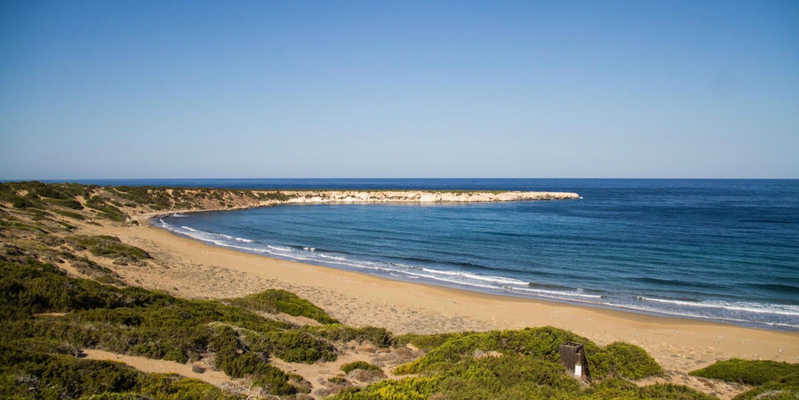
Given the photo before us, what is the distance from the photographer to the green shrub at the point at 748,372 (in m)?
10.3

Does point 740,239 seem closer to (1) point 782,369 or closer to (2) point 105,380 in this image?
(1) point 782,369

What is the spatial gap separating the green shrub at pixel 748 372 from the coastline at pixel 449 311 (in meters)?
1.33

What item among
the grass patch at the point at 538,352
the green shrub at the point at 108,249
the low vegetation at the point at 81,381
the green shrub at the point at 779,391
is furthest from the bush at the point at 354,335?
the green shrub at the point at 108,249

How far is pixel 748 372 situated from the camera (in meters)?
10.6

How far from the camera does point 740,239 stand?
3650cm

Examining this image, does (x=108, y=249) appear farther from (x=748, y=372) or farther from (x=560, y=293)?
(x=748, y=372)

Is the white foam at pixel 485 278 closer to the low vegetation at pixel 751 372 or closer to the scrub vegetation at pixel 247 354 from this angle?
the scrub vegetation at pixel 247 354

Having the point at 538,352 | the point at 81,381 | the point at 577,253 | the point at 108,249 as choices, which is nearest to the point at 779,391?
the point at 538,352

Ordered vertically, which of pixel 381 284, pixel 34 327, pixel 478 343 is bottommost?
pixel 381 284

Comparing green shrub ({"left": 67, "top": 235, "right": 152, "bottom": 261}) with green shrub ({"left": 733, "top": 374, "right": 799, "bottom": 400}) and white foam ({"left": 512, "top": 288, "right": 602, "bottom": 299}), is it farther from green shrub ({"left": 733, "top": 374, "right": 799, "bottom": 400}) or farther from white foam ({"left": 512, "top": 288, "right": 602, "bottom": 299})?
green shrub ({"left": 733, "top": 374, "right": 799, "bottom": 400})

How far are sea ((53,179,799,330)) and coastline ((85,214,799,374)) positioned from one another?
1717 millimetres

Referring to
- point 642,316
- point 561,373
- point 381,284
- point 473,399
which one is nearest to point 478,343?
point 561,373

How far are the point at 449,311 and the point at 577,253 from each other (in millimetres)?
16825

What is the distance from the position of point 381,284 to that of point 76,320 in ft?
50.8
